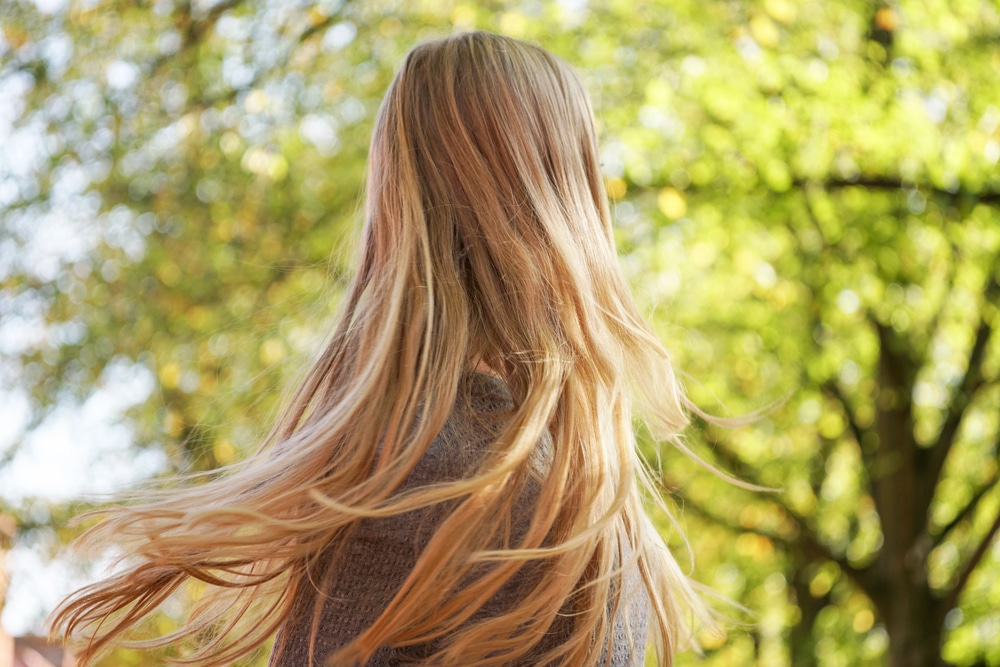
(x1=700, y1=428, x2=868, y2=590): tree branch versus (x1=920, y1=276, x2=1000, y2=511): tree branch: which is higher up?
(x1=920, y1=276, x2=1000, y2=511): tree branch

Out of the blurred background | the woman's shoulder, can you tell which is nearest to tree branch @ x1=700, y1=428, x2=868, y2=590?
the blurred background

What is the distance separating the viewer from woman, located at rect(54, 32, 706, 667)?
1.43 meters

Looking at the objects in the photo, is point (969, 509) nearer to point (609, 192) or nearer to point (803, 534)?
point (803, 534)

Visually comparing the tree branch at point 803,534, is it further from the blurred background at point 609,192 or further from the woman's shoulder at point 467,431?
the woman's shoulder at point 467,431

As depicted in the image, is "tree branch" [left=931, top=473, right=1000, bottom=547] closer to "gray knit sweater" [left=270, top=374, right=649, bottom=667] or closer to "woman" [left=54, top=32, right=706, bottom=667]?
"woman" [left=54, top=32, right=706, bottom=667]

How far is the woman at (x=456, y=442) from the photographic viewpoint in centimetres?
143

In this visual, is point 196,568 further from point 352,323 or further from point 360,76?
point 360,76

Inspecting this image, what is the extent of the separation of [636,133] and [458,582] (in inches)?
157

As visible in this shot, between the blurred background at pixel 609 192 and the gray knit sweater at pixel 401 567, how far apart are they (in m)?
2.41

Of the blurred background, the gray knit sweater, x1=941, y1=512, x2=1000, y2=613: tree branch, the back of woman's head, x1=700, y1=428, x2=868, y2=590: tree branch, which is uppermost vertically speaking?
the back of woman's head

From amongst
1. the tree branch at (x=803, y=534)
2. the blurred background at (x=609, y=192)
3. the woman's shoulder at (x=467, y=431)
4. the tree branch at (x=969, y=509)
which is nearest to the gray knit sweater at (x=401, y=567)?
the woman's shoulder at (x=467, y=431)

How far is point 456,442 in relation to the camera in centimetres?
153

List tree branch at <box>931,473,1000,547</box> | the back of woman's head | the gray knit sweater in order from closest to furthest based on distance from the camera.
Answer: the gray knit sweater < the back of woman's head < tree branch at <box>931,473,1000,547</box>

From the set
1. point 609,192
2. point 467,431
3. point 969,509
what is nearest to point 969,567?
point 969,509
